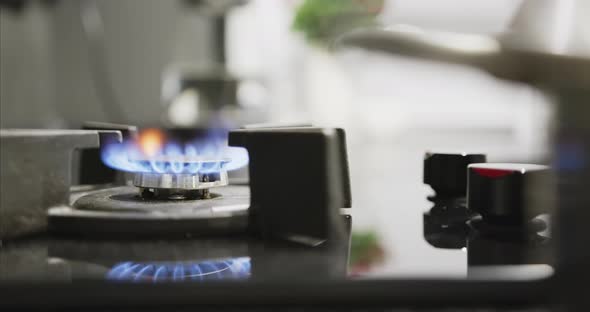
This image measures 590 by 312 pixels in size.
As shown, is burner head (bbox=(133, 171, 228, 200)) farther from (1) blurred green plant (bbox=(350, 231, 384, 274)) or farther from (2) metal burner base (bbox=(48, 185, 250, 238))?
(1) blurred green plant (bbox=(350, 231, 384, 274))

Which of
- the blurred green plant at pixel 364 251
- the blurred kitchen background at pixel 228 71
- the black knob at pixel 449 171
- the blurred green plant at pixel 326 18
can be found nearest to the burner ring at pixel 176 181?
the blurred green plant at pixel 364 251

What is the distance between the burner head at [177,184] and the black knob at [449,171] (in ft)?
0.85

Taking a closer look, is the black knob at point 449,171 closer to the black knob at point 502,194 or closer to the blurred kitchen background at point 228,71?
the black knob at point 502,194

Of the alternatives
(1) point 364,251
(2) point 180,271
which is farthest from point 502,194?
(2) point 180,271

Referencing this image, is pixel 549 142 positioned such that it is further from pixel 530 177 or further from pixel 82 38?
pixel 82 38

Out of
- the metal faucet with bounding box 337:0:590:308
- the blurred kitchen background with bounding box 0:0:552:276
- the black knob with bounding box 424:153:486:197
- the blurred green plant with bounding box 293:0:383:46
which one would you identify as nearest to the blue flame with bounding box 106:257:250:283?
the metal faucet with bounding box 337:0:590:308

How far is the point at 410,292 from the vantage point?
33 centimetres

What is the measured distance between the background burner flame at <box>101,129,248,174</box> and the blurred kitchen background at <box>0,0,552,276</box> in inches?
30.8

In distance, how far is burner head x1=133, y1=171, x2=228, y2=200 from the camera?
58 centimetres

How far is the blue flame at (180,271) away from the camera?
1.18 ft

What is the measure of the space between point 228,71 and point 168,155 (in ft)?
5.39

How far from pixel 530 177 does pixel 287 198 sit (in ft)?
0.66

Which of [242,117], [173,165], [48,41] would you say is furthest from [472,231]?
[48,41]

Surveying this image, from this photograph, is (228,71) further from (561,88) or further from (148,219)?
(561,88)
